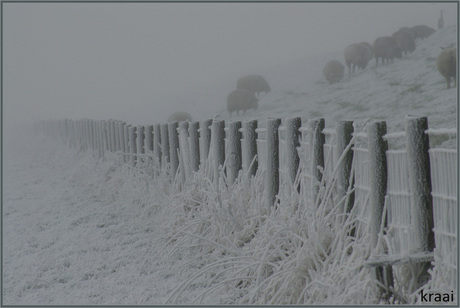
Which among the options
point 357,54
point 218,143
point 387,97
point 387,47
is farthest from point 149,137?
point 357,54

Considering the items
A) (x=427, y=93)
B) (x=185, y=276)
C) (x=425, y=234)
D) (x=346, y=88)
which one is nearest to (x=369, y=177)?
(x=425, y=234)

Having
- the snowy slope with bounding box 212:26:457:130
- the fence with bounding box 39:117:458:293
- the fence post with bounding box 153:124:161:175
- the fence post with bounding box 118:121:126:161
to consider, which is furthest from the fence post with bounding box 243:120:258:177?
the snowy slope with bounding box 212:26:457:130

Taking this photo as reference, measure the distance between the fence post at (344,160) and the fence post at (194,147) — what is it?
9.81 feet

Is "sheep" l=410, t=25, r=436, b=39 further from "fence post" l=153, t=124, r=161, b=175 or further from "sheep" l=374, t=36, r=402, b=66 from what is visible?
"fence post" l=153, t=124, r=161, b=175

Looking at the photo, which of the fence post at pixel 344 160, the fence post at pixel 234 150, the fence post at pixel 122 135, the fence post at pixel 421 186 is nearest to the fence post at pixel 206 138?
the fence post at pixel 234 150

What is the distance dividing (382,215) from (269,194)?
162cm

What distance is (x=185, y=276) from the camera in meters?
4.50

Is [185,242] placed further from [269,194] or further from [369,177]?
[369,177]

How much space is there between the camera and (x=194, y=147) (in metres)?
6.89

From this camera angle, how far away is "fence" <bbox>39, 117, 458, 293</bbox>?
10.3ft

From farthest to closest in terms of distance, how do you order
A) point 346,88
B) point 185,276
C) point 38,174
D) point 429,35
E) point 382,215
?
point 429,35
point 346,88
point 38,174
point 185,276
point 382,215

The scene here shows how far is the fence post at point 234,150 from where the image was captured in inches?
230

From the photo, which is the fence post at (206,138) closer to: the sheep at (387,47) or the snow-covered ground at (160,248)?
the snow-covered ground at (160,248)

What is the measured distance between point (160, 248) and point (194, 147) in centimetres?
197
